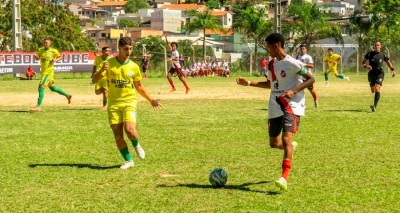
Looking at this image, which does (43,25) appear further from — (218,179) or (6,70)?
(218,179)

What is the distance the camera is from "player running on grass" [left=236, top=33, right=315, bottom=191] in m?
8.55

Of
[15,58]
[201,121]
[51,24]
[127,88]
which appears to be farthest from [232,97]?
[51,24]

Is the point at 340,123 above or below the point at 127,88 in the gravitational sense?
below

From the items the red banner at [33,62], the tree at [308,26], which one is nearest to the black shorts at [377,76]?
the red banner at [33,62]

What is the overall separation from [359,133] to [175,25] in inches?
5123

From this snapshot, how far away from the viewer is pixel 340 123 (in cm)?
1579

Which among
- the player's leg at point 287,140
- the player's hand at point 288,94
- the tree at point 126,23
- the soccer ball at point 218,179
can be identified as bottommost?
the soccer ball at point 218,179

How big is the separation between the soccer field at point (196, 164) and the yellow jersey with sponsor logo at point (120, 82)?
37.3 inches

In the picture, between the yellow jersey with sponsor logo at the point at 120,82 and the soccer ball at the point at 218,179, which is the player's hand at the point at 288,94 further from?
the yellow jersey with sponsor logo at the point at 120,82

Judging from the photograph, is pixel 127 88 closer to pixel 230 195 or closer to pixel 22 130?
pixel 230 195

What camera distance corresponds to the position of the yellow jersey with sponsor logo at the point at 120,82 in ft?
33.0

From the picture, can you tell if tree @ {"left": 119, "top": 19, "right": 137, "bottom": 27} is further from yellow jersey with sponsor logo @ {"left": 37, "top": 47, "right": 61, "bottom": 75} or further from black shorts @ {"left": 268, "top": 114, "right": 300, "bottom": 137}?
black shorts @ {"left": 268, "top": 114, "right": 300, "bottom": 137}

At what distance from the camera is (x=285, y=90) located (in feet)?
28.9

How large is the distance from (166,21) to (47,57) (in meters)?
122
